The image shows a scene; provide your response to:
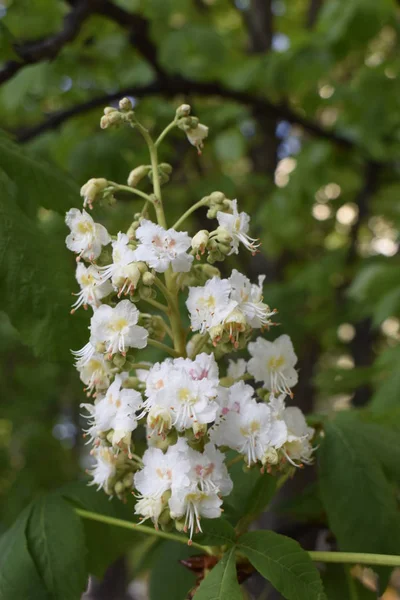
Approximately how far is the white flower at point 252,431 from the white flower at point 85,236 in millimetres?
411

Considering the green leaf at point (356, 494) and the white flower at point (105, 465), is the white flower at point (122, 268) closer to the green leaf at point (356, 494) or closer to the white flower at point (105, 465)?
the white flower at point (105, 465)

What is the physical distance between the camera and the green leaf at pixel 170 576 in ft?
5.73

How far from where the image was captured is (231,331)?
1116 millimetres

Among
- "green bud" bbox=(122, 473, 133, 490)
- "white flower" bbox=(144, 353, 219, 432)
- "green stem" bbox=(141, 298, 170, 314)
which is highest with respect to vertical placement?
"green stem" bbox=(141, 298, 170, 314)

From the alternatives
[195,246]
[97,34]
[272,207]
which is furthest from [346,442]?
[97,34]

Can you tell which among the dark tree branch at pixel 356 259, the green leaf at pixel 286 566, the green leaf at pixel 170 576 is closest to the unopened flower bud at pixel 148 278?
the green leaf at pixel 286 566

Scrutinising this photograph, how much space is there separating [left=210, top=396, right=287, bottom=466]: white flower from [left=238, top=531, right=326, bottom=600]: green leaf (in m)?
0.16

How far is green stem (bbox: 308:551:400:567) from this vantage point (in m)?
1.15

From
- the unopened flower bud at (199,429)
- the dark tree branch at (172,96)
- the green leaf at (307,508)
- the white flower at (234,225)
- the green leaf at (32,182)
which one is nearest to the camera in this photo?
the unopened flower bud at (199,429)

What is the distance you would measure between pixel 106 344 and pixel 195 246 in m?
0.25

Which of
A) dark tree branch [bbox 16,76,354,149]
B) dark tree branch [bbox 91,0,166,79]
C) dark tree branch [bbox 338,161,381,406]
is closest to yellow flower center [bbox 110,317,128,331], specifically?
dark tree branch [bbox 16,76,354,149]

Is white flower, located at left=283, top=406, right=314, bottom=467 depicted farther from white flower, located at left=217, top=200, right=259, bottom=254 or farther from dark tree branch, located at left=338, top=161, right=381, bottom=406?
dark tree branch, located at left=338, top=161, right=381, bottom=406

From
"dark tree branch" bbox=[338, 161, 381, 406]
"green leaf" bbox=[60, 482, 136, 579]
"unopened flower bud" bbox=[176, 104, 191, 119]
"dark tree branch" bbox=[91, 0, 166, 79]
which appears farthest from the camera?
"dark tree branch" bbox=[338, 161, 381, 406]

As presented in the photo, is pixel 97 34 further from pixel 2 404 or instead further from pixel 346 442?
pixel 2 404
